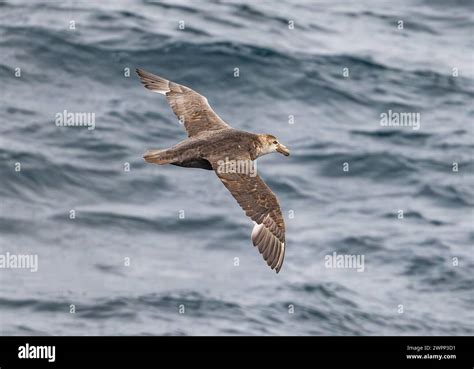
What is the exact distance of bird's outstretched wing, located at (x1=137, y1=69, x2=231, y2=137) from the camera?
54.3ft

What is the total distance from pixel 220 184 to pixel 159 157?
10953 millimetres

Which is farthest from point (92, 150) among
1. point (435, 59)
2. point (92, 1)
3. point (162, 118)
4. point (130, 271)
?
point (435, 59)

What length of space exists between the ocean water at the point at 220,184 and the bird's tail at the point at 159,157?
7103 mm

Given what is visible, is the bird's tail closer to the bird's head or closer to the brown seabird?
the brown seabird

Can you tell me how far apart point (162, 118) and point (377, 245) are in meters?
5.98

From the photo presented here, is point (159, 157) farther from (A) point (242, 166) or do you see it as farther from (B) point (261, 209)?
(B) point (261, 209)

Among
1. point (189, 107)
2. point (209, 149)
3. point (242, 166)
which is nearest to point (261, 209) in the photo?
point (242, 166)

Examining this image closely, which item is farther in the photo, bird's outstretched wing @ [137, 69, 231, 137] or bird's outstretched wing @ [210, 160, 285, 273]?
bird's outstretched wing @ [137, 69, 231, 137]

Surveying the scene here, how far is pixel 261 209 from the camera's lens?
49.2ft

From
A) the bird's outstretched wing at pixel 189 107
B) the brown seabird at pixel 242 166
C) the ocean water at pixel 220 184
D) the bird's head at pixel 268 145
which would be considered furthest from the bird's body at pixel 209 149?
the ocean water at pixel 220 184

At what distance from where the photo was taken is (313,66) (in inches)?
1161

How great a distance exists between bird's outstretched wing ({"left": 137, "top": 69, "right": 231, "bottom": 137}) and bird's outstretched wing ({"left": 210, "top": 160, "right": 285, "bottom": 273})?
167cm

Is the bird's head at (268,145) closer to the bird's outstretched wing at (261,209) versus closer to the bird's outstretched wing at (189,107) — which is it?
the bird's outstretched wing at (261,209)

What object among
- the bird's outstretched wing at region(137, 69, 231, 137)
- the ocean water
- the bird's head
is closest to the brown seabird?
the bird's head
